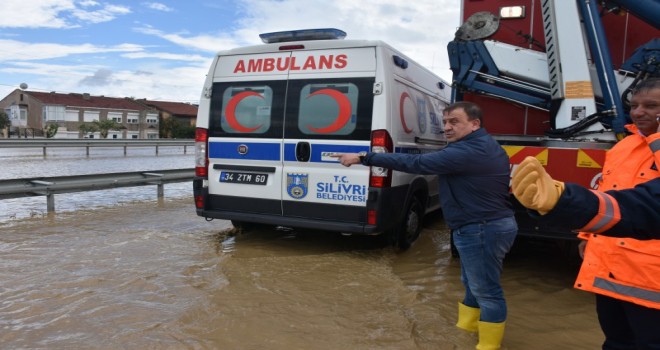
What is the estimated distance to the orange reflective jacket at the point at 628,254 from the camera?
185cm

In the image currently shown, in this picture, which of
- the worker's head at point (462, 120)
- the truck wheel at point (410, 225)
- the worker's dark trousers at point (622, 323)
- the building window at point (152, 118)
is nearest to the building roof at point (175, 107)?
the building window at point (152, 118)

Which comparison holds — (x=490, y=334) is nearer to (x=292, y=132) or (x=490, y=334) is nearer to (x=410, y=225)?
(x=410, y=225)

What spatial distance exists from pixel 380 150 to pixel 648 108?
302 centimetres

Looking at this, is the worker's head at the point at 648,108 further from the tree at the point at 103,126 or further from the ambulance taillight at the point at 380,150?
the tree at the point at 103,126

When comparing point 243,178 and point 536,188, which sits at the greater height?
point 536,188

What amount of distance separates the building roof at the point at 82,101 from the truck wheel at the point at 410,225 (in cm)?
6640

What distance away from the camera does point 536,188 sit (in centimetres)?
141

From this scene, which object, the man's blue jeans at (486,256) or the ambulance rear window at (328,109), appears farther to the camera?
the ambulance rear window at (328,109)

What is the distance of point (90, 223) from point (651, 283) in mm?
6949

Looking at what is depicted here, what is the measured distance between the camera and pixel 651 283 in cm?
186

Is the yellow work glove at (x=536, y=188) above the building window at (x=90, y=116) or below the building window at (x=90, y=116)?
below

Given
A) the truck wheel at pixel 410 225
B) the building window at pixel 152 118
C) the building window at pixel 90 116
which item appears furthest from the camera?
the building window at pixel 152 118

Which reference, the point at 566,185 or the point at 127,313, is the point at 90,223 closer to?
the point at 127,313

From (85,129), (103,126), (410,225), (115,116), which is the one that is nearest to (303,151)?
(410,225)
